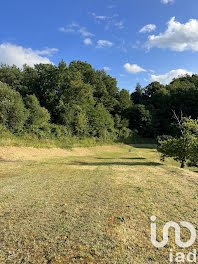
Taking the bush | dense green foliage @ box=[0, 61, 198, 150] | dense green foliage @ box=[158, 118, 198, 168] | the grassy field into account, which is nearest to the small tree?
dense green foliage @ box=[158, 118, 198, 168]

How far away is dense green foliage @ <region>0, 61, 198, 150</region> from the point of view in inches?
806

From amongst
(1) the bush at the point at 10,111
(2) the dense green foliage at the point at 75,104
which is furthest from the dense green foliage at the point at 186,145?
(1) the bush at the point at 10,111

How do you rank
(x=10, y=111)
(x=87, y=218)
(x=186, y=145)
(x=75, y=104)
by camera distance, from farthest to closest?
(x=75, y=104) < (x=10, y=111) < (x=186, y=145) < (x=87, y=218)

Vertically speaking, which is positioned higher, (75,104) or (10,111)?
(75,104)

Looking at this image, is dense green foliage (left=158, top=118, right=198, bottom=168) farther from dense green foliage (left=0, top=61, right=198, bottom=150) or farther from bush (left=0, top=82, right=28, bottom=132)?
bush (left=0, top=82, right=28, bottom=132)

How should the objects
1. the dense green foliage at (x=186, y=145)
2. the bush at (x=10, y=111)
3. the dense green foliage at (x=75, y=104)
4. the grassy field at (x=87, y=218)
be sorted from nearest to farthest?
the grassy field at (x=87, y=218)
the dense green foliage at (x=186, y=145)
the bush at (x=10, y=111)
the dense green foliage at (x=75, y=104)

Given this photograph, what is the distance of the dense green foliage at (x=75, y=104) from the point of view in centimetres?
2048

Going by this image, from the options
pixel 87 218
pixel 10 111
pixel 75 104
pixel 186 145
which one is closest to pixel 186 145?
pixel 186 145

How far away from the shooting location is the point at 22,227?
338 cm

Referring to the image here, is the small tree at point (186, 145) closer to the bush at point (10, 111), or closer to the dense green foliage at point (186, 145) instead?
the dense green foliage at point (186, 145)

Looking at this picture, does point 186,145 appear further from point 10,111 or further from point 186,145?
point 10,111

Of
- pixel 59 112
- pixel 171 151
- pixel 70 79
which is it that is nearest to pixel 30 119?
pixel 59 112

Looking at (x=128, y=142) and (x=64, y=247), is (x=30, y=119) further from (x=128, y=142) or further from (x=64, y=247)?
(x=128, y=142)

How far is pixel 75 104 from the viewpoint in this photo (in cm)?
2936
